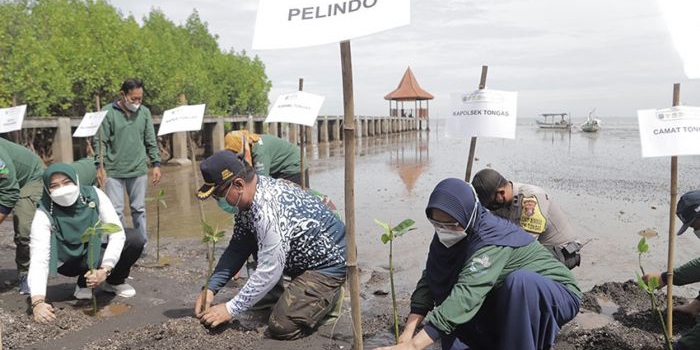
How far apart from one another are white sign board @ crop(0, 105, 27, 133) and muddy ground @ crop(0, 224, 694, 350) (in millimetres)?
1800

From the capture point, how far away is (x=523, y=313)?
97.4 inches

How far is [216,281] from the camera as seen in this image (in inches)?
145

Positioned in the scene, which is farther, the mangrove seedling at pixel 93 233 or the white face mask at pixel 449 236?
the mangrove seedling at pixel 93 233

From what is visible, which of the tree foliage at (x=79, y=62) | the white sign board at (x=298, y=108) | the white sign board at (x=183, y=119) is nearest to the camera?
the white sign board at (x=183, y=119)

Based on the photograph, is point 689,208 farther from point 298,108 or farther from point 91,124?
point 91,124

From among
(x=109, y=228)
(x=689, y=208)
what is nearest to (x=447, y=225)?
(x=689, y=208)

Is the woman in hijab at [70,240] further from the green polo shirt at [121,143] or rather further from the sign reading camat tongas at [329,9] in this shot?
the sign reading camat tongas at [329,9]

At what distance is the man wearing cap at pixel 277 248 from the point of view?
318cm

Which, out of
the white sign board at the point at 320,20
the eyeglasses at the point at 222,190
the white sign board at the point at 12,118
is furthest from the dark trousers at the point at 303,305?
the white sign board at the point at 12,118

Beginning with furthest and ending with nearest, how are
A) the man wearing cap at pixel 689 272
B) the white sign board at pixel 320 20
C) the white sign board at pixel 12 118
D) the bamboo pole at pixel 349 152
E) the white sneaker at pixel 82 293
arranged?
the white sign board at pixel 12 118 → the white sneaker at pixel 82 293 → the man wearing cap at pixel 689 272 → the bamboo pole at pixel 349 152 → the white sign board at pixel 320 20

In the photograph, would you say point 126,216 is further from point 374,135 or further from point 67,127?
point 374,135

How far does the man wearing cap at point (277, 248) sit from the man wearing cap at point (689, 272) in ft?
6.48

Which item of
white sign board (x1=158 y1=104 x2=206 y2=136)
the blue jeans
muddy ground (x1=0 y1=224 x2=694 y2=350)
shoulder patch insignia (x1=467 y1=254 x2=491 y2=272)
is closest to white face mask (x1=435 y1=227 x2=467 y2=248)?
shoulder patch insignia (x1=467 y1=254 x2=491 y2=272)

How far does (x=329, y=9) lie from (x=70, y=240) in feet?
9.34
